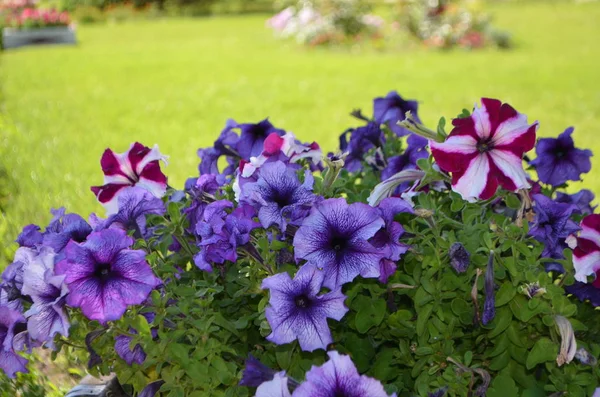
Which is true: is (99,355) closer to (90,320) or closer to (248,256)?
(90,320)

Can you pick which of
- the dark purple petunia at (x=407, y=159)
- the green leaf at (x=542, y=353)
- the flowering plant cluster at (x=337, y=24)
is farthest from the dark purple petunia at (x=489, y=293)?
the flowering plant cluster at (x=337, y=24)

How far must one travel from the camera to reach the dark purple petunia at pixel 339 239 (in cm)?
169

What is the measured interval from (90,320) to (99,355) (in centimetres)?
11

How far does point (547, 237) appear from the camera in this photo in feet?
6.81

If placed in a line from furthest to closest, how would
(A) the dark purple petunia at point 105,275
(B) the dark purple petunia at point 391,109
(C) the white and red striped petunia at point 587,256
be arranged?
(B) the dark purple petunia at point 391,109, (C) the white and red striped petunia at point 587,256, (A) the dark purple petunia at point 105,275

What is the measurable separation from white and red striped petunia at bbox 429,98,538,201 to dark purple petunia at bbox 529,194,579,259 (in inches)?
12.5

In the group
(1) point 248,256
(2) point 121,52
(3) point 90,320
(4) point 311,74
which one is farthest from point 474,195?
(2) point 121,52

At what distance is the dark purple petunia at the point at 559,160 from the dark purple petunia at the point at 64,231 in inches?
53.1

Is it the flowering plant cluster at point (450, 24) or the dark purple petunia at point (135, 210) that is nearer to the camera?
the dark purple petunia at point (135, 210)

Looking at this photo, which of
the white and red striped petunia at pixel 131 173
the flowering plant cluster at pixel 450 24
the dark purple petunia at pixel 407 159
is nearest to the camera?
the white and red striped petunia at pixel 131 173

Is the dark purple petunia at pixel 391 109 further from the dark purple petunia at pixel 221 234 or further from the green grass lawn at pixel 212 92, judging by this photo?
the green grass lawn at pixel 212 92

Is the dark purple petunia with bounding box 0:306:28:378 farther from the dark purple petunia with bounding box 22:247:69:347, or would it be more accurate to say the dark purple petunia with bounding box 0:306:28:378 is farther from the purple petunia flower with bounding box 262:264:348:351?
the purple petunia flower with bounding box 262:264:348:351

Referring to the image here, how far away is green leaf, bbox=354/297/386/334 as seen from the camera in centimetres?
182

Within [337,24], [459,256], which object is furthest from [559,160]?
[337,24]
